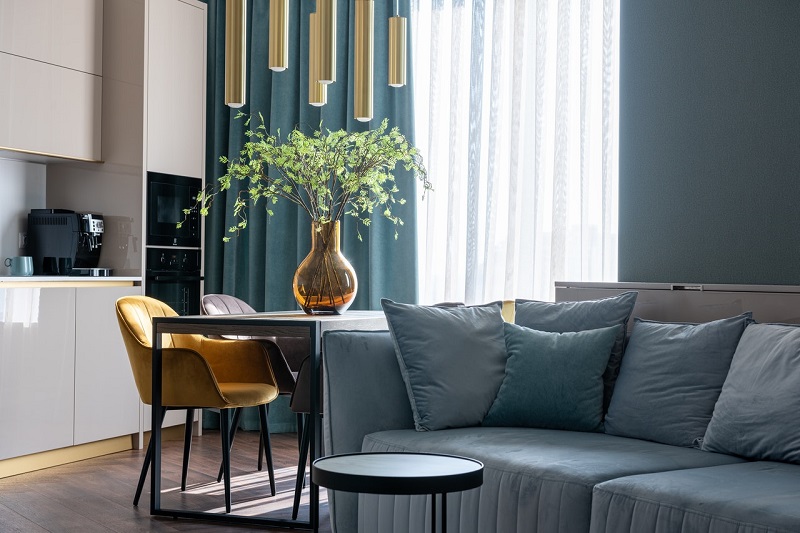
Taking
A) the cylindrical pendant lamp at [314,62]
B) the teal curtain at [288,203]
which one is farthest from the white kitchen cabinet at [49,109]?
the cylindrical pendant lamp at [314,62]

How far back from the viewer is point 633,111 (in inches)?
147

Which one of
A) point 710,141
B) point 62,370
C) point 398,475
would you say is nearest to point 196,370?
point 62,370

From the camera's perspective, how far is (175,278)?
5.25m

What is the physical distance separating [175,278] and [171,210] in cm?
37

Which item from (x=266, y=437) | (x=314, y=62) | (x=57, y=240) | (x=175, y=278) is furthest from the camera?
(x=175, y=278)

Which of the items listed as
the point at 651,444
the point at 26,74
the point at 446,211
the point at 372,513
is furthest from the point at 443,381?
the point at 26,74

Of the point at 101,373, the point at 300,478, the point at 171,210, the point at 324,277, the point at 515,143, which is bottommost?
the point at 300,478

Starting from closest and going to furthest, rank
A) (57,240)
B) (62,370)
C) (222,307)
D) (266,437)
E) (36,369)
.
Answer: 1. (266,437)
2. (222,307)
3. (36,369)
4. (62,370)
5. (57,240)

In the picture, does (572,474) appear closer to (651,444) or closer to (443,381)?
(651,444)

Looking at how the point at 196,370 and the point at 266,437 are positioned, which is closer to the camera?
the point at 196,370

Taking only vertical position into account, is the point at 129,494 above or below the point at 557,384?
below

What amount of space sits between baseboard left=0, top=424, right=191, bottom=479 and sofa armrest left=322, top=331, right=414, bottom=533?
194 cm

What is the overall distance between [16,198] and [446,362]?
3120 millimetres

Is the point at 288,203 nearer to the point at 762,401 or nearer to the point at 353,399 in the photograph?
the point at 353,399
